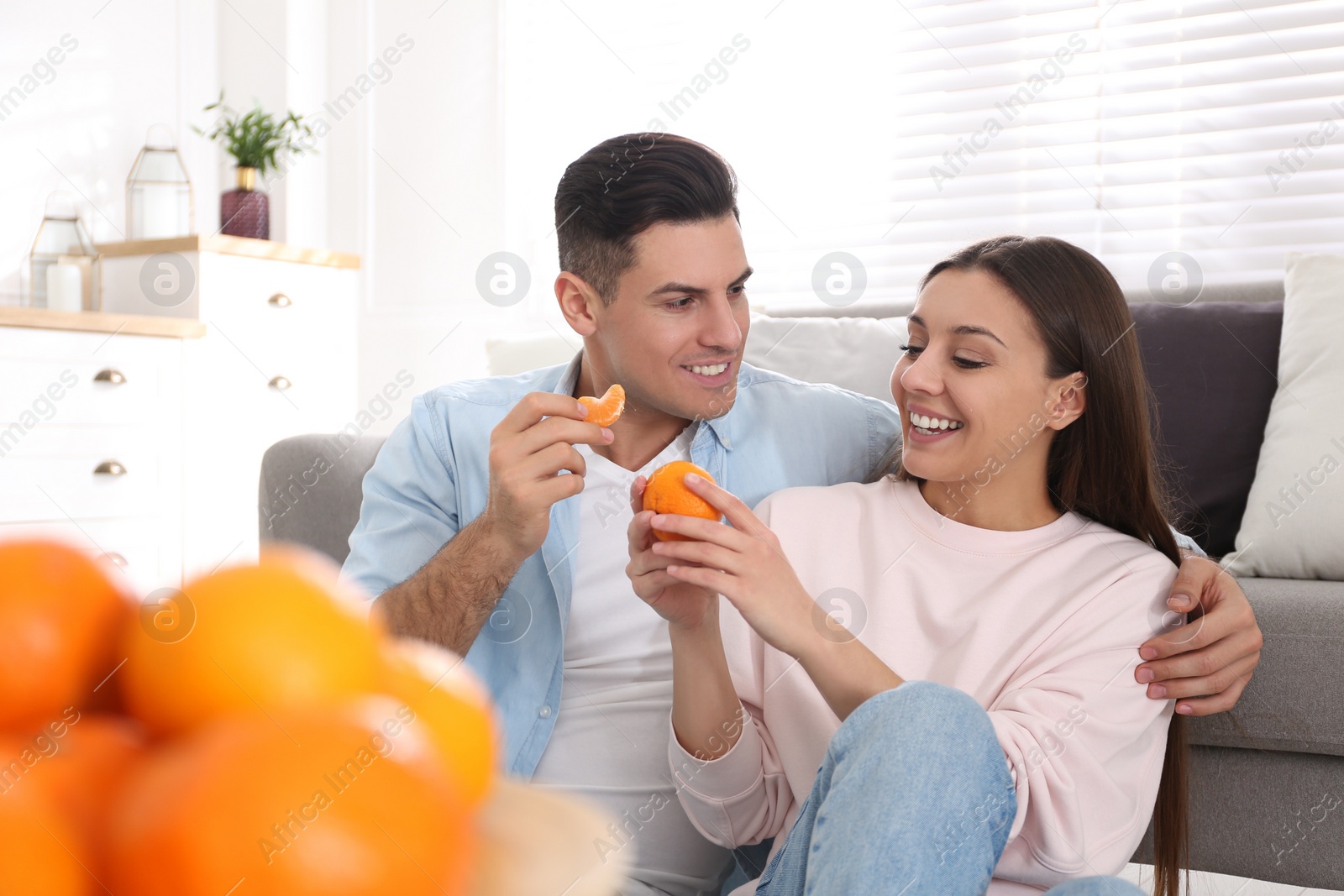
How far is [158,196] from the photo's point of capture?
11.1ft

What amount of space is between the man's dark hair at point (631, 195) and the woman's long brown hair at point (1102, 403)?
1.22 ft

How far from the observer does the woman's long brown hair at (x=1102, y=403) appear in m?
1.17

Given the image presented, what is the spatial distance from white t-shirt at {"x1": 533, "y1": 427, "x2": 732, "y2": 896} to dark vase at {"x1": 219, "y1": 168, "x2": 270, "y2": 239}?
262 cm

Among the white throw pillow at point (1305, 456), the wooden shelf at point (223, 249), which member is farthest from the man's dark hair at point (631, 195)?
the wooden shelf at point (223, 249)

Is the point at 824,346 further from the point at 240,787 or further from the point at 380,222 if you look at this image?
the point at 380,222

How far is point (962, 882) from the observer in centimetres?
73

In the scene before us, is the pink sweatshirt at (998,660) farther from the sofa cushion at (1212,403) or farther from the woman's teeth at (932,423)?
the sofa cushion at (1212,403)

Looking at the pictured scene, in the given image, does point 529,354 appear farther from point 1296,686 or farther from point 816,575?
point 1296,686

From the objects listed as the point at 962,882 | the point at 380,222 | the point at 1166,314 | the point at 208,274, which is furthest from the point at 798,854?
the point at 380,222

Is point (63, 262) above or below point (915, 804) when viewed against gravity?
above

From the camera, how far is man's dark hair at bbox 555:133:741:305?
1.40 metres

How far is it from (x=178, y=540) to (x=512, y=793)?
2.99 m

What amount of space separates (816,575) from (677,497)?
1.31 ft

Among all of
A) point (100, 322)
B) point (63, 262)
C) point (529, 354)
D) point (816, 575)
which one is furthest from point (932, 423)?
point (63, 262)
